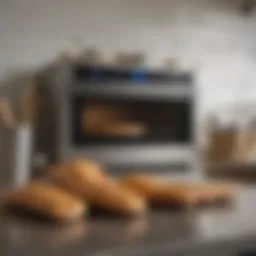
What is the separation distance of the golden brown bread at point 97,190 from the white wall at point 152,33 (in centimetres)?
109

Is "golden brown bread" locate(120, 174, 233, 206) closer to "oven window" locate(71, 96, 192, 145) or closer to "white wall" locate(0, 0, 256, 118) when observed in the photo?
"oven window" locate(71, 96, 192, 145)

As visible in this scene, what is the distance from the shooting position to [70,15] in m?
1.87

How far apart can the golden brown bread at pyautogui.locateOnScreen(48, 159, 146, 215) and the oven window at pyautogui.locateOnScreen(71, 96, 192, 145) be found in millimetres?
861

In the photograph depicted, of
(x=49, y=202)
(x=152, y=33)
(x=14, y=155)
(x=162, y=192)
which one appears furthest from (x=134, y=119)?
(x=49, y=202)

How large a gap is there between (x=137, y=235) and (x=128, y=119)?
1204mm

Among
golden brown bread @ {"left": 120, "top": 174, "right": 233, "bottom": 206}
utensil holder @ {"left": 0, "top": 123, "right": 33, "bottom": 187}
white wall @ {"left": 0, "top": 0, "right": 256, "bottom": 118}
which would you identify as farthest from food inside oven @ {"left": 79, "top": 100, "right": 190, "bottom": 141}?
golden brown bread @ {"left": 120, "top": 174, "right": 233, "bottom": 206}

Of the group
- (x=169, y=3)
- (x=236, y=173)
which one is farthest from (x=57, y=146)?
(x=169, y=3)

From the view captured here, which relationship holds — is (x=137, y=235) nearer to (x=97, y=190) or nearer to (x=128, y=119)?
(x=97, y=190)

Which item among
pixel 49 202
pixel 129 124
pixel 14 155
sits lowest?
pixel 129 124

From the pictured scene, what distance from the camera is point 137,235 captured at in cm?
52

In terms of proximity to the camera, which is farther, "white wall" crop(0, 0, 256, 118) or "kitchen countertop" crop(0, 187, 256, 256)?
"white wall" crop(0, 0, 256, 118)

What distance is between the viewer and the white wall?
1.79 metres

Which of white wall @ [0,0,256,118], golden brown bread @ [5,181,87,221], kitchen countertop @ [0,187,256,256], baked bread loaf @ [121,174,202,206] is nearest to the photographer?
kitchen countertop @ [0,187,256,256]

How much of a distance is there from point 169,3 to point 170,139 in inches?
22.6
